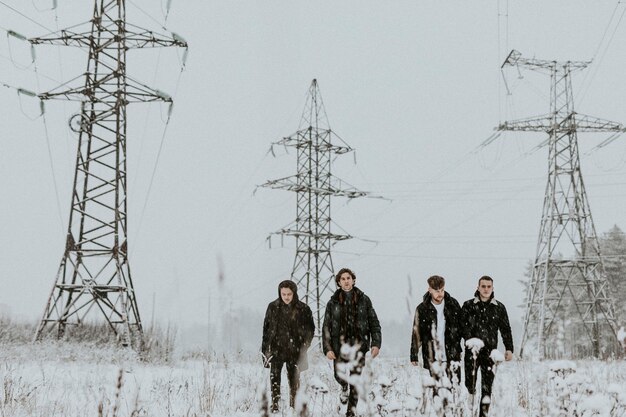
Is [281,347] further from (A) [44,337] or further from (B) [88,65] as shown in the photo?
(B) [88,65]

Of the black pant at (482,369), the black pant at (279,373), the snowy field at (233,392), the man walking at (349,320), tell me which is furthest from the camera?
the black pant at (279,373)

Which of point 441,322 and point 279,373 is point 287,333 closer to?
point 279,373

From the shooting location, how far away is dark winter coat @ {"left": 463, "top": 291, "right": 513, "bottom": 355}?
6.05m

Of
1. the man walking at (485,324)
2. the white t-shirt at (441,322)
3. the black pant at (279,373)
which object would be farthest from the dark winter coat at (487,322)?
the black pant at (279,373)

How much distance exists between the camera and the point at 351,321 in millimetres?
6297

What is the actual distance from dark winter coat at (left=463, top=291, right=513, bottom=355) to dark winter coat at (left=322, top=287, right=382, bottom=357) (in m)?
0.93

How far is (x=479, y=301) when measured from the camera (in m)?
6.17

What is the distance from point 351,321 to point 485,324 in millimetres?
1370

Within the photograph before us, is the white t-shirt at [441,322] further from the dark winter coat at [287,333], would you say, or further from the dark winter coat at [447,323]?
the dark winter coat at [287,333]

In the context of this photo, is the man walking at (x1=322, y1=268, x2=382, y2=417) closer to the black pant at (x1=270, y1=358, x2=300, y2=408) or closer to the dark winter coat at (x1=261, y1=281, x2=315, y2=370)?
the dark winter coat at (x1=261, y1=281, x2=315, y2=370)

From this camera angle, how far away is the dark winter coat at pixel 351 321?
628 cm

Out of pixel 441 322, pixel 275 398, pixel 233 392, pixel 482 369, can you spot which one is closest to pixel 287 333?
pixel 275 398

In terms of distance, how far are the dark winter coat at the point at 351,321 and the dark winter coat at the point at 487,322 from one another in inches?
36.8

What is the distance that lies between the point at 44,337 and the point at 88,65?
22.8ft
